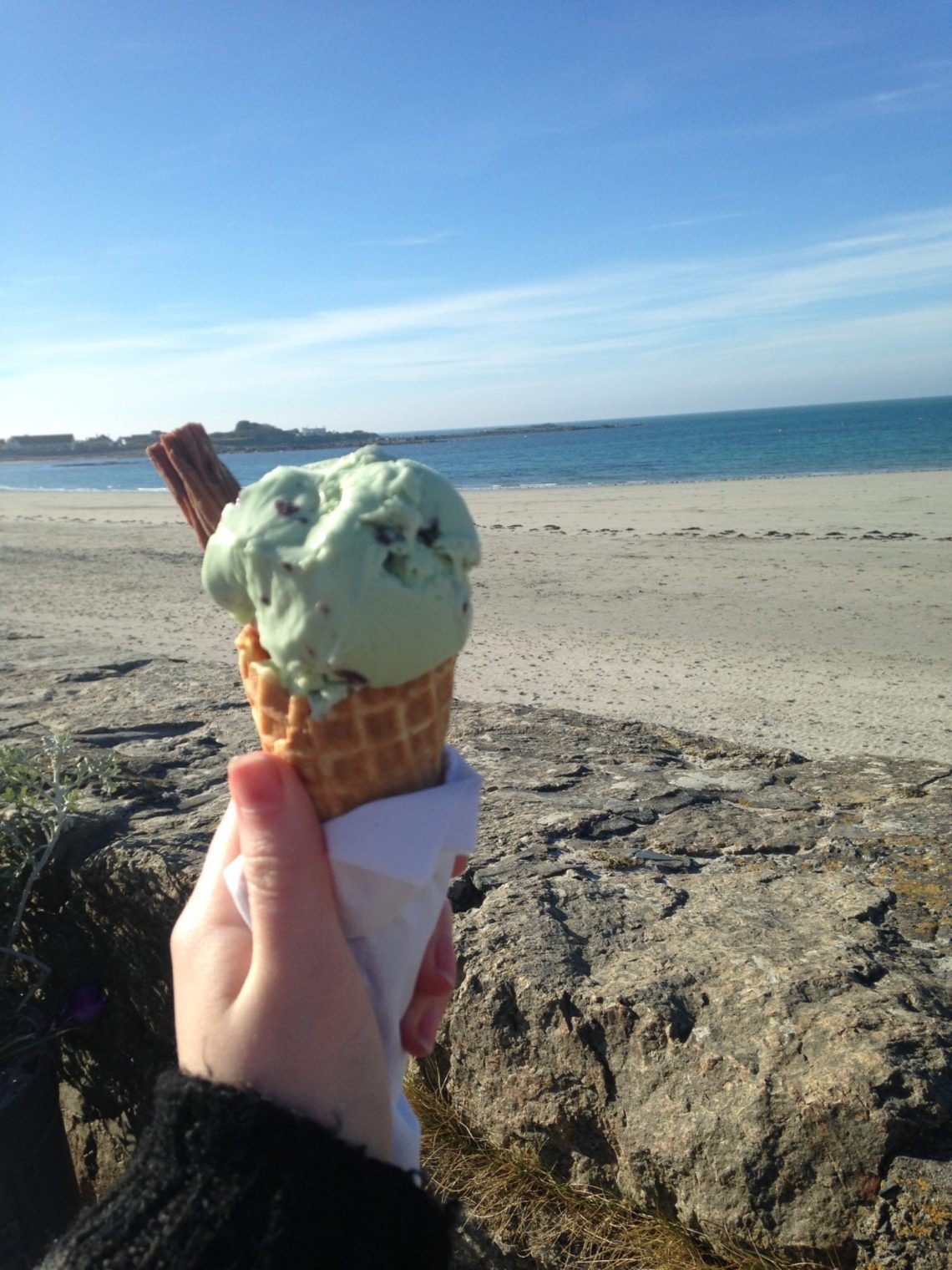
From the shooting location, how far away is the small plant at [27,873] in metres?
2.42

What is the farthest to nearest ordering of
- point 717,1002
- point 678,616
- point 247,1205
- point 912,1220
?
point 678,616 < point 717,1002 < point 912,1220 < point 247,1205

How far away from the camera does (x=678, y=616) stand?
10125 millimetres

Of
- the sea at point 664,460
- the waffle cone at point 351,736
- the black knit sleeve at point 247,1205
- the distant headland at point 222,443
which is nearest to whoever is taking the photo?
the black knit sleeve at point 247,1205

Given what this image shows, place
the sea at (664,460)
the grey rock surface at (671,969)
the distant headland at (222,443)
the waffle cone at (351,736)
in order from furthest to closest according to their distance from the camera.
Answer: the distant headland at (222,443)
the sea at (664,460)
the grey rock surface at (671,969)
the waffle cone at (351,736)

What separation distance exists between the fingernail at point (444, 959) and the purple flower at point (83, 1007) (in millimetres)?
1256

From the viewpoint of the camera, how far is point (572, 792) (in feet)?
9.80

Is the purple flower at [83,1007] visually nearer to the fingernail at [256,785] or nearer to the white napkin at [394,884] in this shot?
the white napkin at [394,884]

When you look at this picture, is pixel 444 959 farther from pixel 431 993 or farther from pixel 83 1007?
pixel 83 1007

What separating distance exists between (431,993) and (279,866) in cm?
48

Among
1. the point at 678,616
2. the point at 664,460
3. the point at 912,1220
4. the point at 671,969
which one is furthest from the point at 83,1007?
the point at 664,460

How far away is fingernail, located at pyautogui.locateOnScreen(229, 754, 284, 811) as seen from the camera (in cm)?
145

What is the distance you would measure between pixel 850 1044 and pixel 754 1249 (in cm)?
41

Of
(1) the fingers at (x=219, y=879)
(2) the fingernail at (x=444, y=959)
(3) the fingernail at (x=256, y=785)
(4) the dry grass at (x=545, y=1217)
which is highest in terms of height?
(3) the fingernail at (x=256, y=785)

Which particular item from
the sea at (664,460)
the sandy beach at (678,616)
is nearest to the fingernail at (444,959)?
the sandy beach at (678,616)
